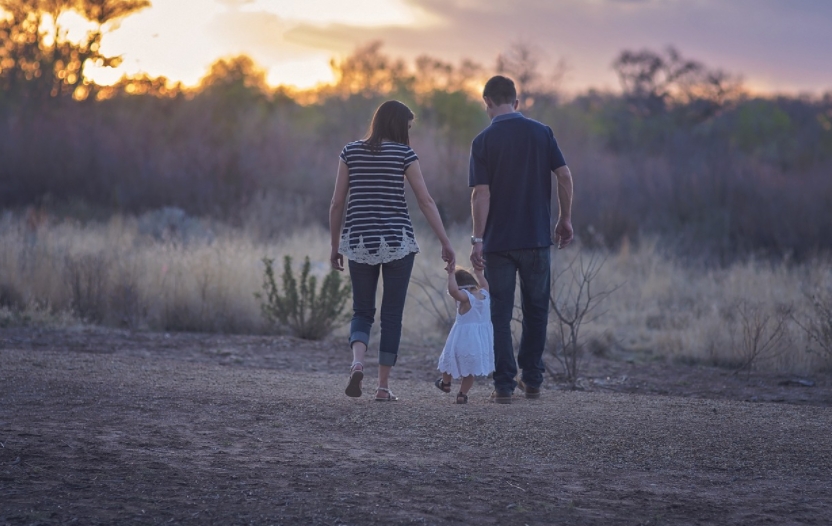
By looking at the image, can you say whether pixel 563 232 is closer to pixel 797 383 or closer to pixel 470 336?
pixel 470 336

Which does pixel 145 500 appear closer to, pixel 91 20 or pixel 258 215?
pixel 258 215

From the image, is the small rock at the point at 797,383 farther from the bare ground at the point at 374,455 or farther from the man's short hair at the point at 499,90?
the man's short hair at the point at 499,90

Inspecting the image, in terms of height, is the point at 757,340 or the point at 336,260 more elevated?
the point at 336,260

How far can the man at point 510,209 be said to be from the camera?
605cm

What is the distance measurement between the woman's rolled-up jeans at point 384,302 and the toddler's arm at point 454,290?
0.81 ft

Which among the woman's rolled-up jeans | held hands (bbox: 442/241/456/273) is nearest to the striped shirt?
the woman's rolled-up jeans

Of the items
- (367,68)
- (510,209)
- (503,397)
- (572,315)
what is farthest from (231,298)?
(367,68)

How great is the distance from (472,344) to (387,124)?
1.42 metres

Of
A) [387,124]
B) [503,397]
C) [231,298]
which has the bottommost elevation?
[503,397]

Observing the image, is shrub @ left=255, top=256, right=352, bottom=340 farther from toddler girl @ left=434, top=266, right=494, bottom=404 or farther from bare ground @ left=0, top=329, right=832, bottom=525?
toddler girl @ left=434, top=266, right=494, bottom=404

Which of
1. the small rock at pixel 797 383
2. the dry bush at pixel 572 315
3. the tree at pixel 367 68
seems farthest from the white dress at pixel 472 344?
the tree at pixel 367 68

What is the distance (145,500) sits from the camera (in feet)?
12.7

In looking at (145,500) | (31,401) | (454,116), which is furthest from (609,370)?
(454,116)

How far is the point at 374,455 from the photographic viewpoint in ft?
15.3
